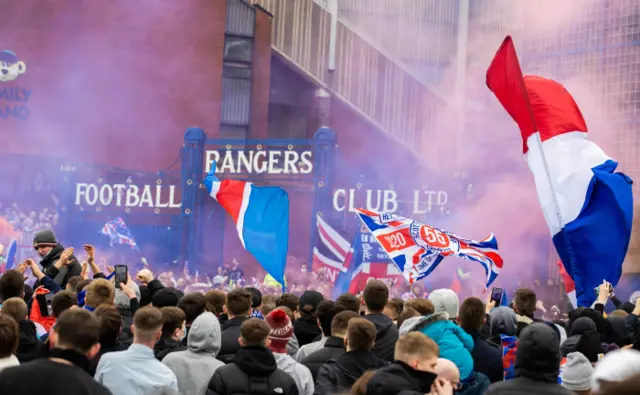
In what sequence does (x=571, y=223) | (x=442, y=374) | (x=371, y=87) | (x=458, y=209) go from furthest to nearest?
(x=371, y=87), (x=458, y=209), (x=571, y=223), (x=442, y=374)

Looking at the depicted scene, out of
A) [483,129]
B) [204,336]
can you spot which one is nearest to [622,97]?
[483,129]

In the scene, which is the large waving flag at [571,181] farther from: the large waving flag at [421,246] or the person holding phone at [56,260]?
the person holding phone at [56,260]

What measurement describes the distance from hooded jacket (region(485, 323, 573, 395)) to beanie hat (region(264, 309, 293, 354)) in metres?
1.67

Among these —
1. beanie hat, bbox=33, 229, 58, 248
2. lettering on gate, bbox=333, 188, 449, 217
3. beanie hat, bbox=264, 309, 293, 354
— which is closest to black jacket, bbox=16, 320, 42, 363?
beanie hat, bbox=264, 309, 293, 354

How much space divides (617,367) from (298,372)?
2352 mm

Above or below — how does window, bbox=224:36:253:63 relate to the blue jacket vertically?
above

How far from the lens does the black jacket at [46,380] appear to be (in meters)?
3.03

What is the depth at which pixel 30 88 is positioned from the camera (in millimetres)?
24203

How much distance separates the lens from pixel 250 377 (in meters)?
4.59

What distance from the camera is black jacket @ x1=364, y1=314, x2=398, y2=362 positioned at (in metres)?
5.48

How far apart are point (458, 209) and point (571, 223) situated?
13373 millimetres

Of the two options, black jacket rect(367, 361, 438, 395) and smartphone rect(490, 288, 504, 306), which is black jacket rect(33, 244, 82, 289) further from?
black jacket rect(367, 361, 438, 395)

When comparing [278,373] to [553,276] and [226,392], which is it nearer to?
[226,392]

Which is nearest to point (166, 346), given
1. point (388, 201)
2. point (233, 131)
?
point (388, 201)
